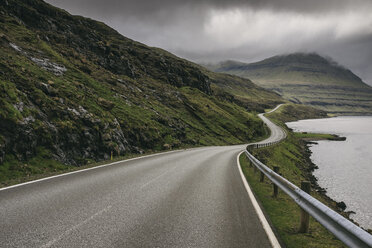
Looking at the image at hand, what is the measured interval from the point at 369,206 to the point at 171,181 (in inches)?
900

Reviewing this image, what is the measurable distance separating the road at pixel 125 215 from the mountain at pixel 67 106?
19.9ft

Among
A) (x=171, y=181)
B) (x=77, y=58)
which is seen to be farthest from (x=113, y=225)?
(x=77, y=58)

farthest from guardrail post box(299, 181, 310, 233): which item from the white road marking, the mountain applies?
the mountain

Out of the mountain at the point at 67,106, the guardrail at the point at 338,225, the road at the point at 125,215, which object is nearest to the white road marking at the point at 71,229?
the road at the point at 125,215

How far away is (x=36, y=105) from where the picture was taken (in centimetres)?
1725

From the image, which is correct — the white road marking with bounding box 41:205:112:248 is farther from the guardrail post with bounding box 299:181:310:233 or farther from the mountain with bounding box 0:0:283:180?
the mountain with bounding box 0:0:283:180

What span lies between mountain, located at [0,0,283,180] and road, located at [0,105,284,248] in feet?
19.9

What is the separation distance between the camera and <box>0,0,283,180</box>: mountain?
564 inches

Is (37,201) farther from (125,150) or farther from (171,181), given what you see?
(125,150)

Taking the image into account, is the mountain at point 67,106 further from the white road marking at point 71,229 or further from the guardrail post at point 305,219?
the guardrail post at point 305,219

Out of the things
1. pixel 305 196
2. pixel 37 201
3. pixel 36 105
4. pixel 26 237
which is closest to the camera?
pixel 26 237

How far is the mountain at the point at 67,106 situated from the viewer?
564 inches

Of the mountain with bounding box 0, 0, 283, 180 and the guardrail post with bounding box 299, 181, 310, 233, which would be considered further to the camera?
the mountain with bounding box 0, 0, 283, 180

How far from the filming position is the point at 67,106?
20000 mm
